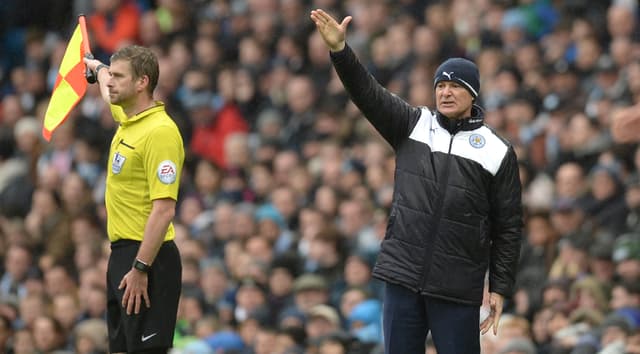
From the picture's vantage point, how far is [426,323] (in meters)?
7.82

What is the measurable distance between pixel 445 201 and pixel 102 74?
1982 mm

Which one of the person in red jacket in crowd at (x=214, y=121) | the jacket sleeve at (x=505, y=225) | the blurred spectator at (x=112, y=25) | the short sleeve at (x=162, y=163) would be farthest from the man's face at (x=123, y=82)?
the blurred spectator at (x=112, y=25)

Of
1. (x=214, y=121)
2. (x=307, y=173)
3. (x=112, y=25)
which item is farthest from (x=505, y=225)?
(x=112, y=25)

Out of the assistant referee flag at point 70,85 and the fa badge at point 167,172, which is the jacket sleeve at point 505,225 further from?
the assistant referee flag at point 70,85

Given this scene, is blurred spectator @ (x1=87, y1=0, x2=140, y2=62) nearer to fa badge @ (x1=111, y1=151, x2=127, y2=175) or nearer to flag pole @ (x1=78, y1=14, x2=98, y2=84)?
flag pole @ (x1=78, y1=14, x2=98, y2=84)

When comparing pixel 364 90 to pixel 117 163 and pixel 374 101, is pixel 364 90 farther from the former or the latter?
pixel 117 163

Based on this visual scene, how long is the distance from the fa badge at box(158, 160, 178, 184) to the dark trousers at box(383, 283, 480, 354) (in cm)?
126

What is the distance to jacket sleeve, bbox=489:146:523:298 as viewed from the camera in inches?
303

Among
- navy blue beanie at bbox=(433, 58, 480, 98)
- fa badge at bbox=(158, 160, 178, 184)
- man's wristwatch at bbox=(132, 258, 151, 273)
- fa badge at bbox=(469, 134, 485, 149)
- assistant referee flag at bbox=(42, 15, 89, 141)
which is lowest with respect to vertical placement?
man's wristwatch at bbox=(132, 258, 151, 273)

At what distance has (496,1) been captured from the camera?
52.0ft

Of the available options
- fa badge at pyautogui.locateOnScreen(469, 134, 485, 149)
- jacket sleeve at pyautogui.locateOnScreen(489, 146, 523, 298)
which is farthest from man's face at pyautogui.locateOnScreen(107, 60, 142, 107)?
jacket sleeve at pyautogui.locateOnScreen(489, 146, 523, 298)

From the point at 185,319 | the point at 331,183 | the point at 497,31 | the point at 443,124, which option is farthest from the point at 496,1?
the point at 443,124

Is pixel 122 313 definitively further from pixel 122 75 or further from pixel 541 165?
pixel 541 165

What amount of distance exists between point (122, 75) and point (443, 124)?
166 cm
